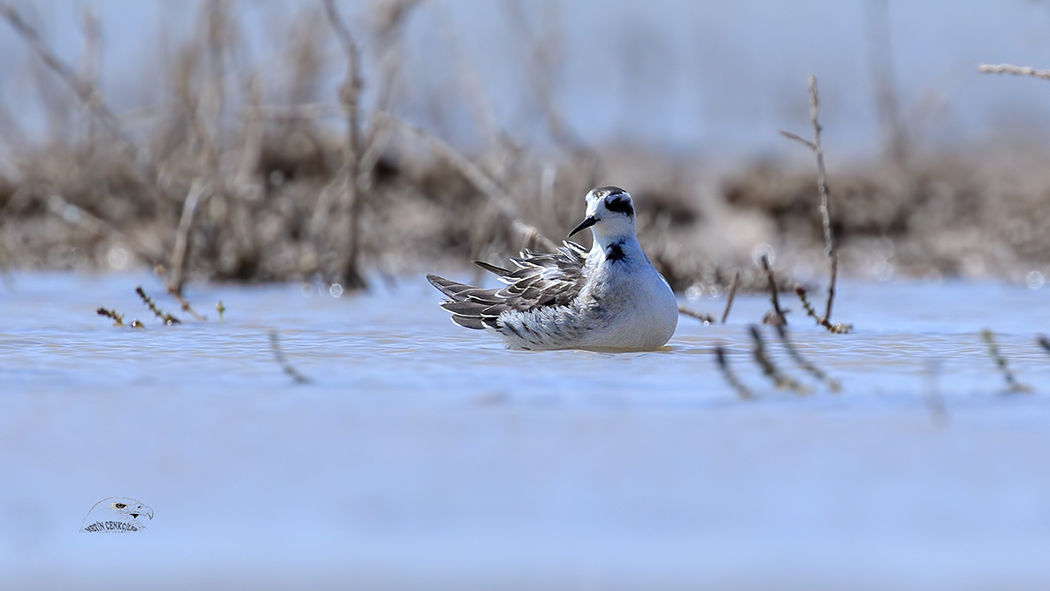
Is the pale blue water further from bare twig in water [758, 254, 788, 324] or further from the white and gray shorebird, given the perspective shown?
bare twig in water [758, 254, 788, 324]

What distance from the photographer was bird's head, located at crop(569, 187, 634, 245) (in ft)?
18.7

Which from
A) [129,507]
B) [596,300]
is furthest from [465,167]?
[129,507]

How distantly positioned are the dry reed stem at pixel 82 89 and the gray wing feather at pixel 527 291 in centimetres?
269

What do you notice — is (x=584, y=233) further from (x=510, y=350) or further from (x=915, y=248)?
(x=915, y=248)

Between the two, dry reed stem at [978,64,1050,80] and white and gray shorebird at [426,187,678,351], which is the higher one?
dry reed stem at [978,64,1050,80]

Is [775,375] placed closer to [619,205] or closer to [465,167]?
[619,205]

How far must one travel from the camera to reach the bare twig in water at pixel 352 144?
7582 millimetres

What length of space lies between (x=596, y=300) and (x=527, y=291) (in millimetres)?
593

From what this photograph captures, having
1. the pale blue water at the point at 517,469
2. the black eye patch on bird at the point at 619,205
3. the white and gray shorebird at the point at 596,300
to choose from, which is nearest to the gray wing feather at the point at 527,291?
the white and gray shorebird at the point at 596,300

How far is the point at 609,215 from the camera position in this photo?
5.73 metres

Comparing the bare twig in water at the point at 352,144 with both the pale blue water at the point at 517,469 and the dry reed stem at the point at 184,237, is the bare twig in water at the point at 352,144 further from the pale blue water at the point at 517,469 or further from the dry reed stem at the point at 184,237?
the pale blue water at the point at 517,469

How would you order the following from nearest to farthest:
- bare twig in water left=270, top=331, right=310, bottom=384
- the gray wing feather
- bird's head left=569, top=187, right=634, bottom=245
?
bare twig in water left=270, top=331, right=310, bottom=384, bird's head left=569, top=187, right=634, bottom=245, the gray wing feather

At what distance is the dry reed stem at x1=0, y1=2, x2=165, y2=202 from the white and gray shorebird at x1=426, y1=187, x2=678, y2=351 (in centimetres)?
297

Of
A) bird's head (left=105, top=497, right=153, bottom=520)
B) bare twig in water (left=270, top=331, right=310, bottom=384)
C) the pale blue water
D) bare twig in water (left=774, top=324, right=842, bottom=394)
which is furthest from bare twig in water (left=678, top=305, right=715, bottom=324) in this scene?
bird's head (left=105, top=497, right=153, bottom=520)
